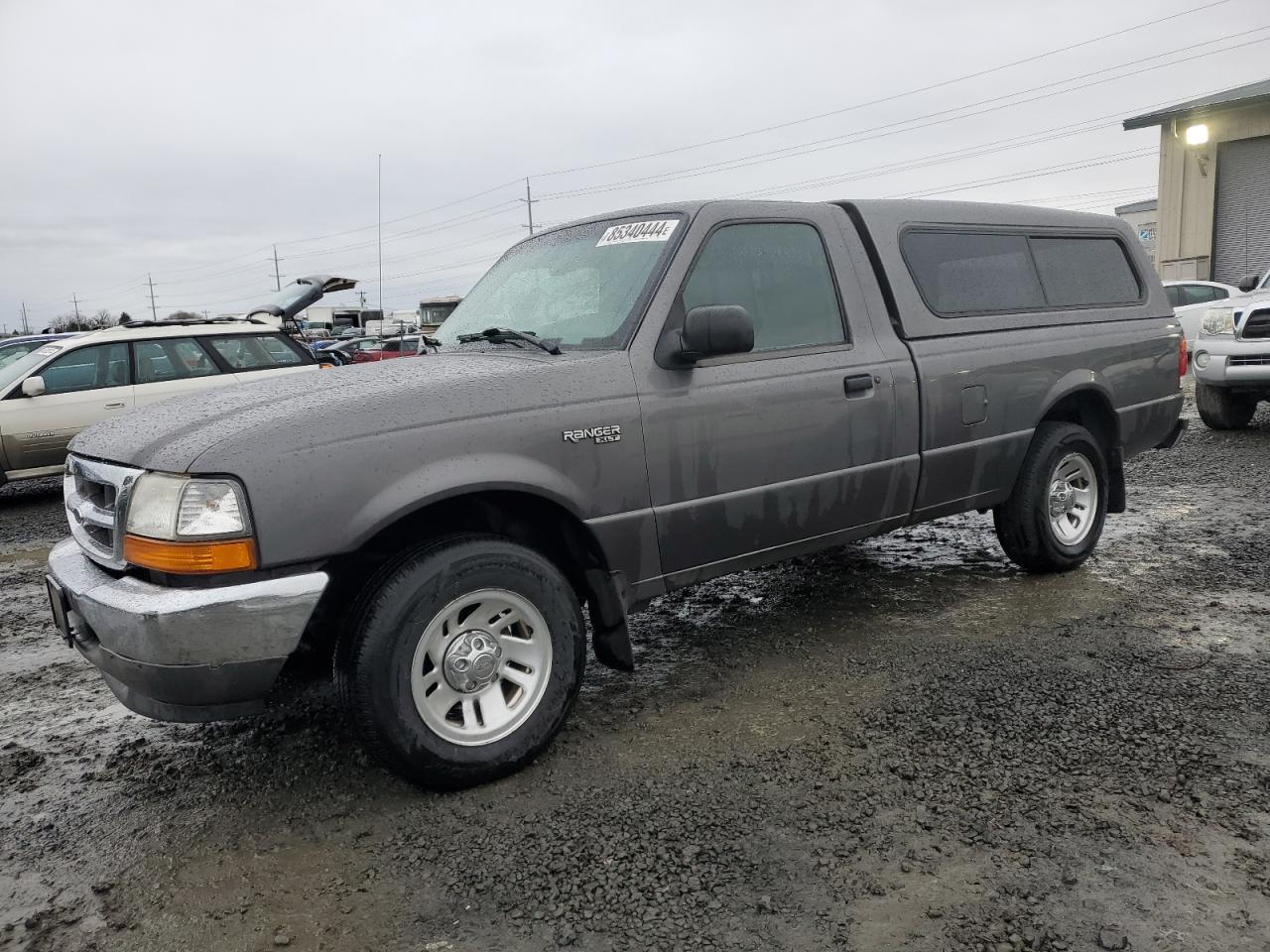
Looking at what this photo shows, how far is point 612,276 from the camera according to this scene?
373 centimetres

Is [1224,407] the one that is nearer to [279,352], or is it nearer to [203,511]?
[279,352]

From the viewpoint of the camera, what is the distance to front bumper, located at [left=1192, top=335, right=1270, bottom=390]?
9.23 metres

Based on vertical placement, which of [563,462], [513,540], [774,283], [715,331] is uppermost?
[774,283]

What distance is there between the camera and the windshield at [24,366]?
30.5ft

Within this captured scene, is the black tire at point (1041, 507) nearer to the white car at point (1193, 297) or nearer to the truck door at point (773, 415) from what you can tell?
→ the truck door at point (773, 415)

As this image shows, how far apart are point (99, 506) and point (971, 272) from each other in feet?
12.7

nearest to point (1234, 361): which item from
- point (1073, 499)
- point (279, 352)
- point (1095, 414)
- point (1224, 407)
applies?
point (1224, 407)

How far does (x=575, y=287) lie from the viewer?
3.84 m

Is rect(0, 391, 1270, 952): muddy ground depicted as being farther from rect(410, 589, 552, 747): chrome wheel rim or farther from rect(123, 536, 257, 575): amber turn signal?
rect(123, 536, 257, 575): amber turn signal

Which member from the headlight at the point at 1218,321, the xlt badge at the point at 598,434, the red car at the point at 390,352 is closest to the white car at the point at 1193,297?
the headlight at the point at 1218,321

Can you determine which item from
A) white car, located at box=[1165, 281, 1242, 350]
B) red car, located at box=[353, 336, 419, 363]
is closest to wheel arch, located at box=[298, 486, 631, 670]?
red car, located at box=[353, 336, 419, 363]

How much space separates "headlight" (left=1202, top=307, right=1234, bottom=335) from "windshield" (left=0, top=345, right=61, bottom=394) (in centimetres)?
1157

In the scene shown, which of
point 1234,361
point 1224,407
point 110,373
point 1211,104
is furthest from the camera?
point 1211,104

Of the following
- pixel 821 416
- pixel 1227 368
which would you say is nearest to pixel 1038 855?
pixel 821 416
